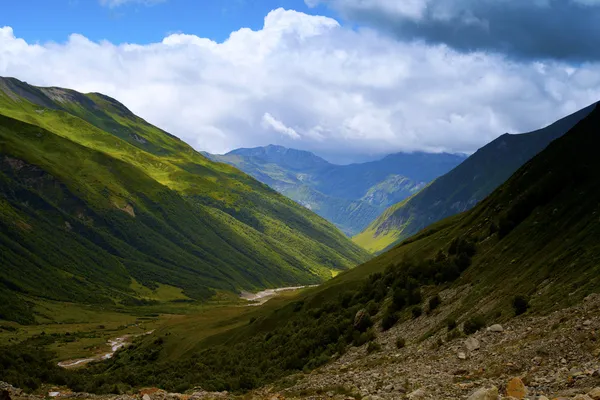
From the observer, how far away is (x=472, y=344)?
106 feet

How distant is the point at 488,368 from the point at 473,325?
1020 centimetres

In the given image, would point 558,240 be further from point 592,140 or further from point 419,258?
point 419,258

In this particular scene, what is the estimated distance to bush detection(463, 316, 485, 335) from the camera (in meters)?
36.3

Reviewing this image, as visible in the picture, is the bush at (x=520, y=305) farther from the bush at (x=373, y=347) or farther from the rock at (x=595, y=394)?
the rock at (x=595, y=394)

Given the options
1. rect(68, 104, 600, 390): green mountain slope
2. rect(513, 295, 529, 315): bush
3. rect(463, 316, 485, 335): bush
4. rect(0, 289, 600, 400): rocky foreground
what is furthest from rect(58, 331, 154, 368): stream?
rect(513, 295, 529, 315): bush

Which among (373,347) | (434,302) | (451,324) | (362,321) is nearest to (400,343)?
(373,347)

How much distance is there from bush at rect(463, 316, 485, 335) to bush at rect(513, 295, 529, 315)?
2676mm

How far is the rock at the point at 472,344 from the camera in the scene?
105ft

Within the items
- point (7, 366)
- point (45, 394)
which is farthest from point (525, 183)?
point (7, 366)

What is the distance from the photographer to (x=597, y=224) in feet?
134

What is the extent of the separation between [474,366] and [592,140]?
4283 centimetres

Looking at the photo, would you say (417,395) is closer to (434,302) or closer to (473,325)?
(473,325)

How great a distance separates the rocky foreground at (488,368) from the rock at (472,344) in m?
0.06

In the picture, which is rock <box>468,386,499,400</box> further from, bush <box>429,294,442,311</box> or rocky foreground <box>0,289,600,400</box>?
bush <box>429,294,442,311</box>
